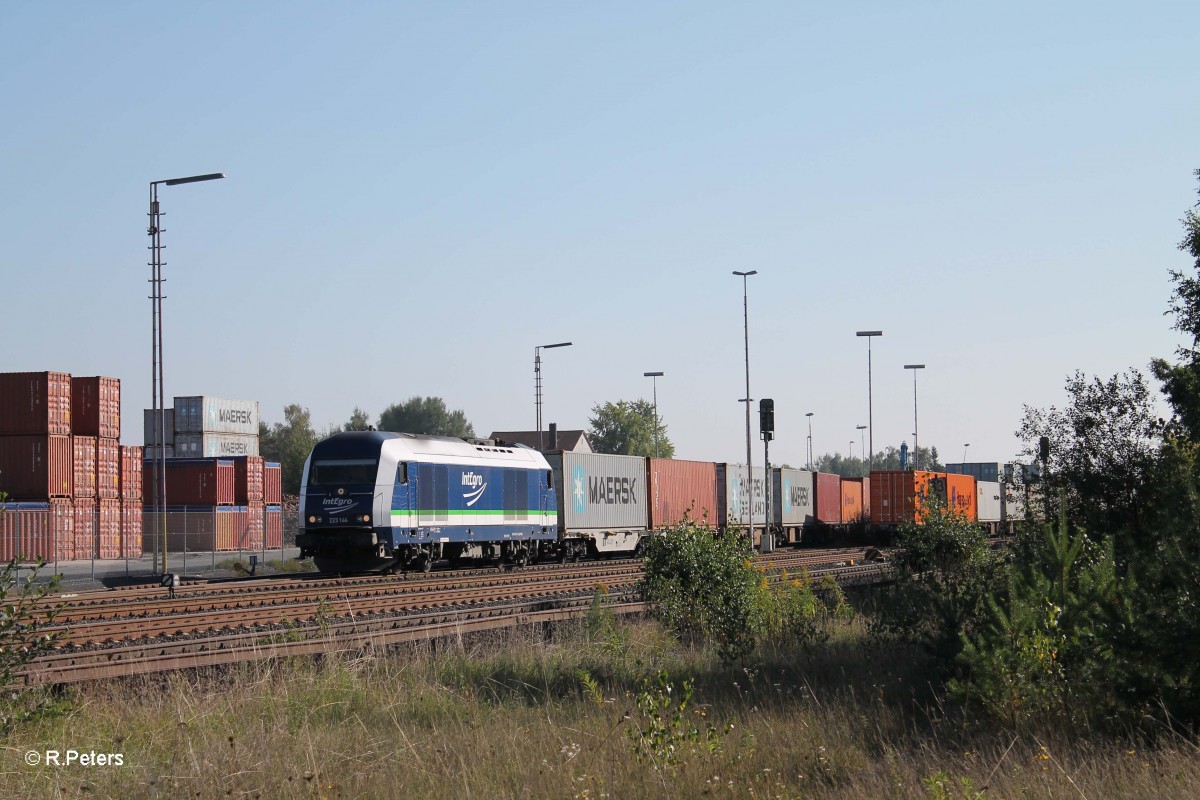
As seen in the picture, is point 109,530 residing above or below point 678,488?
below

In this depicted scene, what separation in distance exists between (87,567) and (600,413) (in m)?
96.0

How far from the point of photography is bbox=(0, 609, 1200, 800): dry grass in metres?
7.87

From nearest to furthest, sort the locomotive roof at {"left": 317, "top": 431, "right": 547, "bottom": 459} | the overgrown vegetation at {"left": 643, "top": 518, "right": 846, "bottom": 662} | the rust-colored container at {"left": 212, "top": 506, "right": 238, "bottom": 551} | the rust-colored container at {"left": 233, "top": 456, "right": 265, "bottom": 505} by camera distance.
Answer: the overgrown vegetation at {"left": 643, "top": 518, "right": 846, "bottom": 662}, the locomotive roof at {"left": 317, "top": 431, "right": 547, "bottom": 459}, the rust-colored container at {"left": 212, "top": 506, "right": 238, "bottom": 551}, the rust-colored container at {"left": 233, "top": 456, "right": 265, "bottom": 505}

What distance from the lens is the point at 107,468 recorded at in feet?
153

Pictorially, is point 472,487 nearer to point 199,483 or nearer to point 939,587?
point 939,587

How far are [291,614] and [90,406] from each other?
103ft

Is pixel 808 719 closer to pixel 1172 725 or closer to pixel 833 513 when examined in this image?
pixel 1172 725

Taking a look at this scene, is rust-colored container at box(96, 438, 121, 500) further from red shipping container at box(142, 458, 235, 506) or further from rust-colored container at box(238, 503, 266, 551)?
red shipping container at box(142, 458, 235, 506)

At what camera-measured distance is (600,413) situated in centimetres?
13125

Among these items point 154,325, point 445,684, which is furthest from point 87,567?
point 445,684

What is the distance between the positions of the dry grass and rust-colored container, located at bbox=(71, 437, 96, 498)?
35.4 metres

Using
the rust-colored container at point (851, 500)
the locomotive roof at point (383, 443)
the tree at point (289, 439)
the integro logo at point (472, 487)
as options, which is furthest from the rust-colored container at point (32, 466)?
the tree at point (289, 439)

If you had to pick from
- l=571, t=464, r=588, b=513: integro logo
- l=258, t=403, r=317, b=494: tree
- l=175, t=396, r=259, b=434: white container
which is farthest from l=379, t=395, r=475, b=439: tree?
l=571, t=464, r=588, b=513: integro logo

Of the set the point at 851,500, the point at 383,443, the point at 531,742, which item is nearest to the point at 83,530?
the point at 383,443
